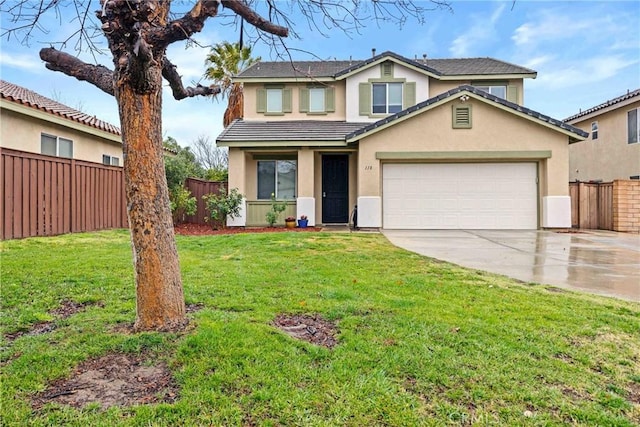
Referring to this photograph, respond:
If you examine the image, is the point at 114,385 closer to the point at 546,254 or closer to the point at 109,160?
the point at 546,254

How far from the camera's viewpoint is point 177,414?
2.27 m

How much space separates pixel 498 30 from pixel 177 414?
9020 mm

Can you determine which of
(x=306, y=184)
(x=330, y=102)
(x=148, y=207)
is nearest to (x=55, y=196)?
(x=306, y=184)

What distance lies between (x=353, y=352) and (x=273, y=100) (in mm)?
15153

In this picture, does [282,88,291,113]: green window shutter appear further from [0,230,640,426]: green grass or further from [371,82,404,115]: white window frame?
[0,230,640,426]: green grass

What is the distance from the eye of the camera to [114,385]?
2.64 meters

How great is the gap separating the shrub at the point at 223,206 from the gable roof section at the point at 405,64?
17.5ft

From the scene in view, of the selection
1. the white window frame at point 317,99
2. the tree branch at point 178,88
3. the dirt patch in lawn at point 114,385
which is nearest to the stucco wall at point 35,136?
the white window frame at point 317,99

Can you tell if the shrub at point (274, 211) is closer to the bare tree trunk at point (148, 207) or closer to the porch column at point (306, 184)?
the porch column at point (306, 184)

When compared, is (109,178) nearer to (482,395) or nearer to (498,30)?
(498,30)

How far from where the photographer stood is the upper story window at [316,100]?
1669 cm

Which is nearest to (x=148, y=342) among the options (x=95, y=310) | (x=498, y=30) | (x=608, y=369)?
(x=95, y=310)

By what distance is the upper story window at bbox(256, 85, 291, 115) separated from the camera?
1673cm

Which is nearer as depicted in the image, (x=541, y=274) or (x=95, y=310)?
(x=95, y=310)
